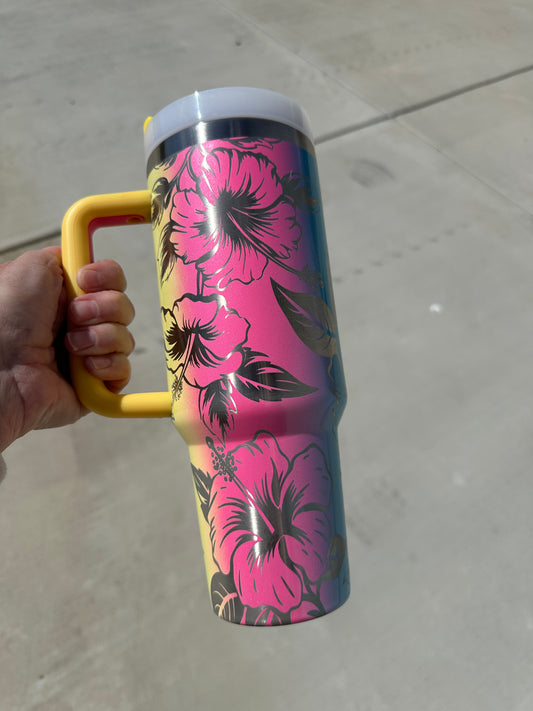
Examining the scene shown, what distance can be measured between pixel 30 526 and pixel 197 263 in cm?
60

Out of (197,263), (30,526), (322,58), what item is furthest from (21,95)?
(197,263)

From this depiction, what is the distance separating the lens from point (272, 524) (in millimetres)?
570

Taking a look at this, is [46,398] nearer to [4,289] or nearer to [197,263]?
[4,289]

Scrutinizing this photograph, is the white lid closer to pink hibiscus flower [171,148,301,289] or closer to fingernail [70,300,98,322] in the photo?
pink hibiscus flower [171,148,301,289]

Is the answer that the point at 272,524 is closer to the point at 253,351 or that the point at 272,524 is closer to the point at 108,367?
the point at 253,351

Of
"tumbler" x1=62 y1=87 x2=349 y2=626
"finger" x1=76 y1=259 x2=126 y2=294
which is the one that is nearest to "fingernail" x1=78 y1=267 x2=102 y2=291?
"finger" x1=76 y1=259 x2=126 y2=294

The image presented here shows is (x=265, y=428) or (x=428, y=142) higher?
(x=265, y=428)

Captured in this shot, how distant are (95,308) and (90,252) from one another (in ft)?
0.21

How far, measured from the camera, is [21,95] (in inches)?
64.5

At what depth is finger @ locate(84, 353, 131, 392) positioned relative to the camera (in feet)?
2.31

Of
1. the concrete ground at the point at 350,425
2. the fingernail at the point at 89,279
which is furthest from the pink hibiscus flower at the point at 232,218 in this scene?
the concrete ground at the point at 350,425

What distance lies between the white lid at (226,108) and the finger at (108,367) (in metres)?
0.24

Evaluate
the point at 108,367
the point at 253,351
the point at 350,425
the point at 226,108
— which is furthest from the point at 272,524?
the point at 350,425

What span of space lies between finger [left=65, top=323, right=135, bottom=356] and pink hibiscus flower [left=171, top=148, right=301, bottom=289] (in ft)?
0.54
